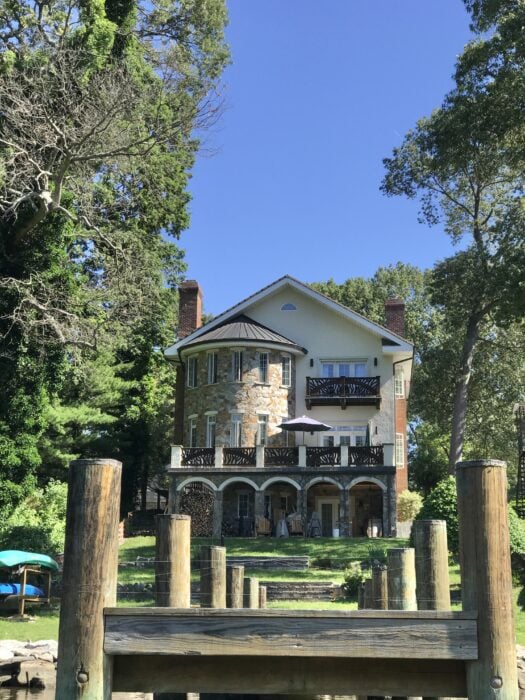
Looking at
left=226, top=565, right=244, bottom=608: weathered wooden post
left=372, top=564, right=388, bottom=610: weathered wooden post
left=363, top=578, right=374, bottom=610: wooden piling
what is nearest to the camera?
left=372, top=564, right=388, bottom=610: weathered wooden post

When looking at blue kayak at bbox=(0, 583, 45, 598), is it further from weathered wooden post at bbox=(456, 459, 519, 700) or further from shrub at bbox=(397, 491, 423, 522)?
shrub at bbox=(397, 491, 423, 522)

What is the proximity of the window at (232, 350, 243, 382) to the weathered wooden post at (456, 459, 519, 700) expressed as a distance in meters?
30.3

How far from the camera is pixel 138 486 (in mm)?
41125

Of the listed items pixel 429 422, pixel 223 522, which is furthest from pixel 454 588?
pixel 429 422

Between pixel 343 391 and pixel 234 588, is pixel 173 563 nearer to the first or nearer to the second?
pixel 234 588

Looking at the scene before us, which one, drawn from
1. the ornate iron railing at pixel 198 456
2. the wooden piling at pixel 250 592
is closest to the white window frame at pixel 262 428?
the ornate iron railing at pixel 198 456

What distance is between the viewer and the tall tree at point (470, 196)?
2778 centimetres

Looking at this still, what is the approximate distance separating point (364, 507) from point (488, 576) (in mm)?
30204

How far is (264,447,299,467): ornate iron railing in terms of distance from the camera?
109 feet

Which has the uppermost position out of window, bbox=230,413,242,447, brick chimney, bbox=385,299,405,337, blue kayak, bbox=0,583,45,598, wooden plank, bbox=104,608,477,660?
brick chimney, bbox=385,299,405,337

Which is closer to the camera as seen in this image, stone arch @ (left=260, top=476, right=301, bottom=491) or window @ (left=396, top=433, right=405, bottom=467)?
stone arch @ (left=260, top=476, right=301, bottom=491)

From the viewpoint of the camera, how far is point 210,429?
3612cm

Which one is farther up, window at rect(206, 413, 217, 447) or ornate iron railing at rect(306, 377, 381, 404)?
ornate iron railing at rect(306, 377, 381, 404)

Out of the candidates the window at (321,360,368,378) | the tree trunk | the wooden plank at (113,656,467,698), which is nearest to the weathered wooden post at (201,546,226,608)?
the wooden plank at (113,656,467,698)
